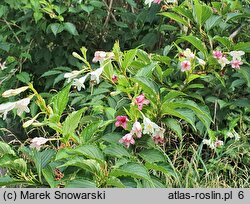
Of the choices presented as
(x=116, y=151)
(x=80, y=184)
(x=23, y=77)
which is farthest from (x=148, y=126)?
(x=23, y=77)

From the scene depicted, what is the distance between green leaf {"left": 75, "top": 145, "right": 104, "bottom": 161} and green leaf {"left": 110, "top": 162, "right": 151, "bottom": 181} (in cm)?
8

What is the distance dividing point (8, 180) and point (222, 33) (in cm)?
167

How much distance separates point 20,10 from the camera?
13.1 feet

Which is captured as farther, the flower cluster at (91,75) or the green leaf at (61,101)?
the flower cluster at (91,75)

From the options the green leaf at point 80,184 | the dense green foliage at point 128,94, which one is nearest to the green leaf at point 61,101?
the dense green foliage at point 128,94

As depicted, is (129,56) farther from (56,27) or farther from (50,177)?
(56,27)

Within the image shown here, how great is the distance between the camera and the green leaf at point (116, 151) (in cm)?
217

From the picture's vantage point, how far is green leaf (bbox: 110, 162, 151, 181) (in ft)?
6.69

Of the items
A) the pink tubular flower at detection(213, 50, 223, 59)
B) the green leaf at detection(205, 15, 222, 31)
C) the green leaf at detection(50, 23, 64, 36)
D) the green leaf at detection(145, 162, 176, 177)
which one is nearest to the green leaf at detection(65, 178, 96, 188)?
the green leaf at detection(145, 162, 176, 177)

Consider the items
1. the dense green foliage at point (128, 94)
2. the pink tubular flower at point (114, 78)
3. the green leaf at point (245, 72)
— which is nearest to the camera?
the dense green foliage at point (128, 94)

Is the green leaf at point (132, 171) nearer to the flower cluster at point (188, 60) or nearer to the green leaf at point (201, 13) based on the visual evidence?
the flower cluster at point (188, 60)

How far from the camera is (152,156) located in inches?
90.1

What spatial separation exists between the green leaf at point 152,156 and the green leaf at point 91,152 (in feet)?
0.81

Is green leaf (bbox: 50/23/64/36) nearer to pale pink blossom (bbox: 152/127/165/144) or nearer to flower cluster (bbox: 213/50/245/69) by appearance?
flower cluster (bbox: 213/50/245/69)
